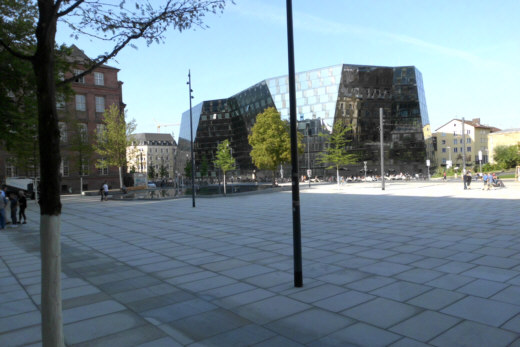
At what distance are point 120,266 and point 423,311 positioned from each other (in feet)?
20.2

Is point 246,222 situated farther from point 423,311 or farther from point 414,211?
point 423,311

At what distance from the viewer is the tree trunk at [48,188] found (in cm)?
326

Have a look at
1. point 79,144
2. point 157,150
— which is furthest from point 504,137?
point 157,150

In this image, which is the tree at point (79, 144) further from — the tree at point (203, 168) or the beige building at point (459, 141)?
the beige building at point (459, 141)

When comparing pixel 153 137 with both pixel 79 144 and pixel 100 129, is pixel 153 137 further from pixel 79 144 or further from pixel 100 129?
pixel 79 144

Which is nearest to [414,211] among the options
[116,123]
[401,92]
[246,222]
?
[246,222]

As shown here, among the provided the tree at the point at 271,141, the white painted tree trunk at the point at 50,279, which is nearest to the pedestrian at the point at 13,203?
the white painted tree trunk at the point at 50,279

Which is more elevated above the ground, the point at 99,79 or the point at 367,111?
the point at 99,79

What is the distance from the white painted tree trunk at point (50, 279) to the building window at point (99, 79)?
59.5 m

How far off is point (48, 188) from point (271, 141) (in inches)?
1578

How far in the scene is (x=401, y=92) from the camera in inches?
2832

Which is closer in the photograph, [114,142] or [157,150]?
[114,142]

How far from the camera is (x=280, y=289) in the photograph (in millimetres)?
6156

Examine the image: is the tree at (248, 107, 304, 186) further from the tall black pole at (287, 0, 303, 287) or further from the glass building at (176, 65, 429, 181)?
the tall black pole at (287, 0, 303, 287)
